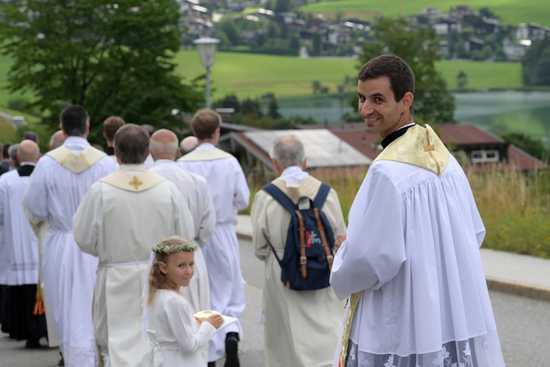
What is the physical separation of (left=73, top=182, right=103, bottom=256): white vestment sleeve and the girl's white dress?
41.5 inches

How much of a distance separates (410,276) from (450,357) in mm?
389

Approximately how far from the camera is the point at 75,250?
6184mm

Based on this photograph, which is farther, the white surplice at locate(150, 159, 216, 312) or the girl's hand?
the white surplice at locate(150, 159, 216, 312)

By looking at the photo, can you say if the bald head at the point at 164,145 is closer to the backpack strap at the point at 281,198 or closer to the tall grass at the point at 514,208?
the backpack strap at the point at 281,198

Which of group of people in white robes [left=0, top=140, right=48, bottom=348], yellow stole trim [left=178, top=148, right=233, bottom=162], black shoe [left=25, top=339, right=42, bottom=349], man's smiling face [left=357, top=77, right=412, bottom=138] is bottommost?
black shoe [left=25, top=339, right=42, bottom=349]

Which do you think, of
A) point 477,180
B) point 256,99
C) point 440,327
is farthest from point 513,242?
point 256,99

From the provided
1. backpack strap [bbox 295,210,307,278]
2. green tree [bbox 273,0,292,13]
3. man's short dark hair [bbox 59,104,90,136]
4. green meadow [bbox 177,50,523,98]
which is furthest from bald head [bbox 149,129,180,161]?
green tree [bbox 273,0,292,13]

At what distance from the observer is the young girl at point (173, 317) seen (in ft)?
13.8

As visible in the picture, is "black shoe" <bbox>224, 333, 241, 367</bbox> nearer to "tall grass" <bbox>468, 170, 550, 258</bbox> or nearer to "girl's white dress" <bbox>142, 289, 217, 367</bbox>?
"girl's white dress" <bbox>142, 289, 217, 367</bbox>

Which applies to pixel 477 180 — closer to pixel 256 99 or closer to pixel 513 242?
pixel 513 242

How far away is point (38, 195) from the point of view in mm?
6156

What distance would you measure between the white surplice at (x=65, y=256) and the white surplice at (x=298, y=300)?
1630 mm

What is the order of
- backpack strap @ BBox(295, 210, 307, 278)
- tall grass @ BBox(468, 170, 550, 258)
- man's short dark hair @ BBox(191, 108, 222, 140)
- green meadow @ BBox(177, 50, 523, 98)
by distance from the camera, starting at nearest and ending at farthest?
1. backpack strap @ BBox(295, 210, 307, 278)
2. man's short dark hair @ BBox(191, 108, 222, 140)
3. tall grass @ BBox(468, 170, 550, 258)
4. green meadow @ BBox(177, 50, 523, 98)

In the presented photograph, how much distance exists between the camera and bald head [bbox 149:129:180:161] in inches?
243
